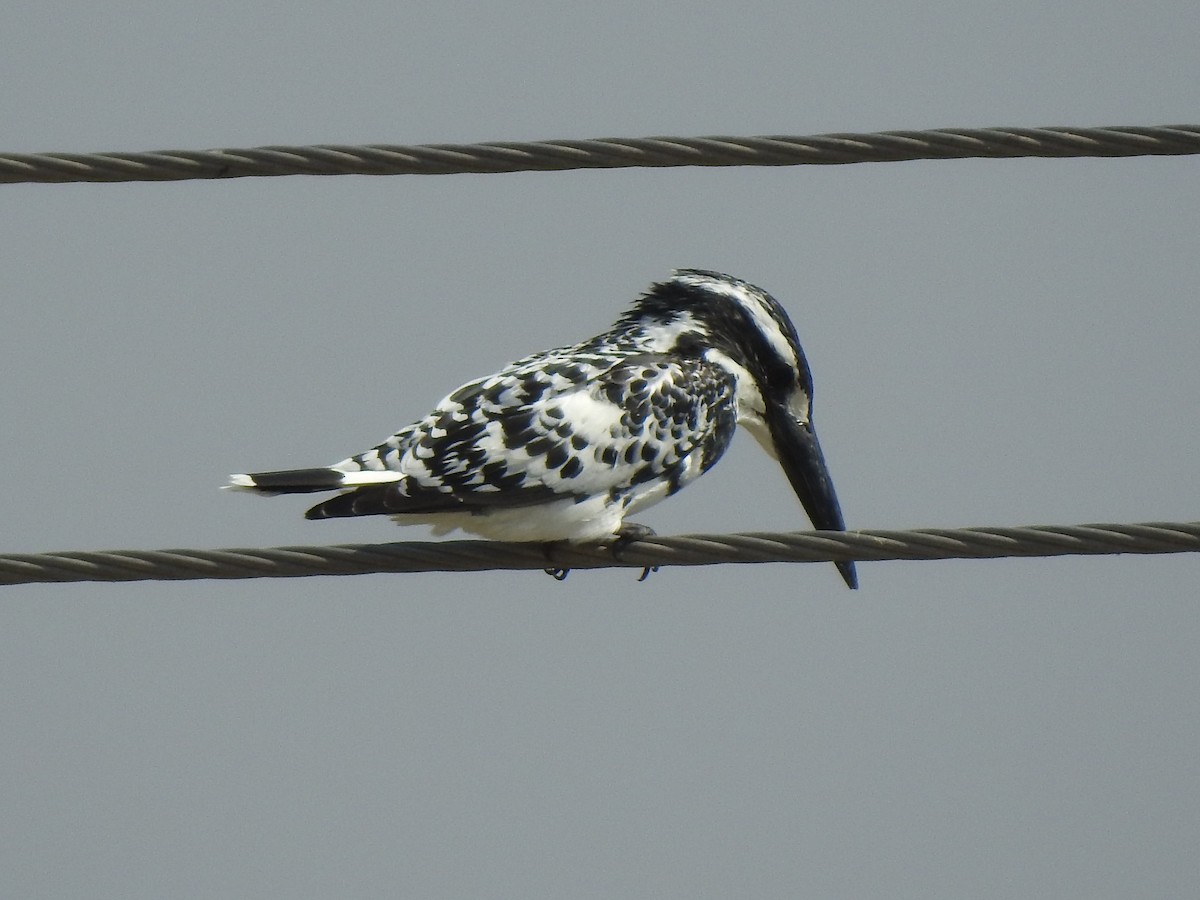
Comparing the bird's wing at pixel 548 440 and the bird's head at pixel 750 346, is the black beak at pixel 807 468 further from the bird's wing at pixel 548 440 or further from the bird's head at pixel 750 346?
the bird's wing at pixel 548 440

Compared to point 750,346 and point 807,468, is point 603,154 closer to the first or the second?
point 750,346

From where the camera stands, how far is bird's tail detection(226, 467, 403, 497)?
5332mm

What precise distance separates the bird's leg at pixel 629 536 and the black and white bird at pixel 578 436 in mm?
10

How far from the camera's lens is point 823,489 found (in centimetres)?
710

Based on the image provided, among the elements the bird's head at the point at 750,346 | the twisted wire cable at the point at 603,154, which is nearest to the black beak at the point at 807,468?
the bird's head at the point at 750,346

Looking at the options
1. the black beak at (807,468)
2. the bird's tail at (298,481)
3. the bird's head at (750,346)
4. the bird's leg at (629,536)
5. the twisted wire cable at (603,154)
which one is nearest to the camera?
the twisted wire cable at (603,154)

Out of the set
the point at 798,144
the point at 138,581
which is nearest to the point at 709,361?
the point at 798,144

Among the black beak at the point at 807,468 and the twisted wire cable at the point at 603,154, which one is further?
the black beak at the point at 807,468

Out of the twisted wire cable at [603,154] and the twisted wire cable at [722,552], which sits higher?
the twisted wire cable at [603,154]

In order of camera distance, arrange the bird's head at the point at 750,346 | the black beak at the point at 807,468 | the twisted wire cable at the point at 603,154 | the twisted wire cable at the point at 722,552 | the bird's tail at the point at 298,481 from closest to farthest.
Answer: the twisted wire cable at the point at 722,552
the twisted wire cable at the point at 603,154
the bird's tail at the point at 298,481
the bird's head at the point at 750,346
the black beak at the point at 807,468

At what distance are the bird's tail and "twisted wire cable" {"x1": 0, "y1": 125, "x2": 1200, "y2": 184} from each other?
33.6 inches

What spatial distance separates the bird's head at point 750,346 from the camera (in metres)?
6.58

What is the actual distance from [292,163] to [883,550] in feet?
6.13

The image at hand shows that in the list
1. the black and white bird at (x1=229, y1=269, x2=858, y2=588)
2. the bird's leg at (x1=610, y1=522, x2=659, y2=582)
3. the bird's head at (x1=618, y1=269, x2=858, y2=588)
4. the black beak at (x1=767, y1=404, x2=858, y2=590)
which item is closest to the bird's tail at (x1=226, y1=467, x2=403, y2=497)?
the black and white bird at (x1=229, y1=269, x2=858, y2=588)
